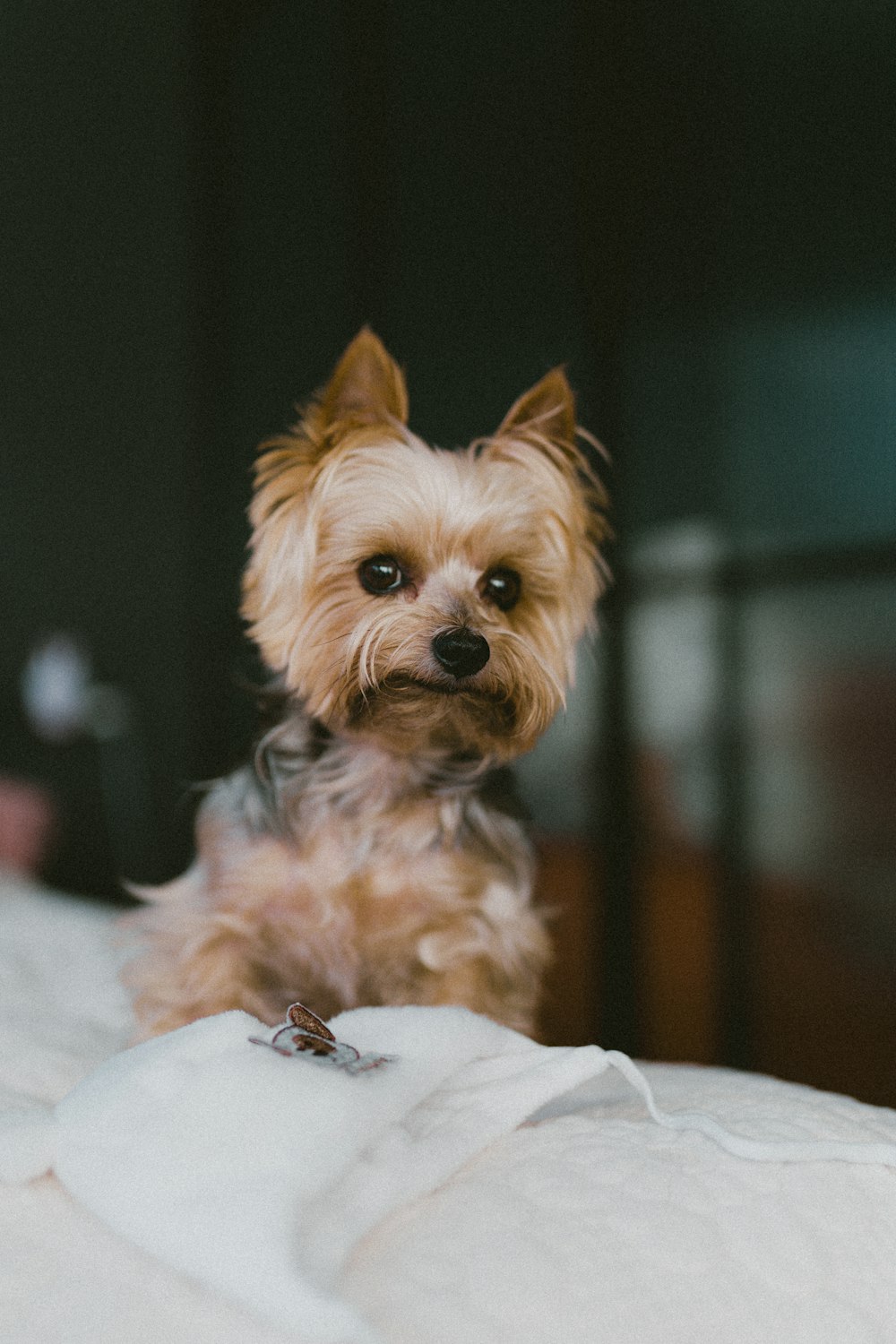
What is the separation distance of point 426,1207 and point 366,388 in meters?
0.77

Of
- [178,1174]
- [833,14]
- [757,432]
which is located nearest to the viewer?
[178,1174]

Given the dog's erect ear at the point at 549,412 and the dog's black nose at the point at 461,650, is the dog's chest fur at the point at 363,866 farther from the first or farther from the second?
the dog's erect ear at the point at 549,412

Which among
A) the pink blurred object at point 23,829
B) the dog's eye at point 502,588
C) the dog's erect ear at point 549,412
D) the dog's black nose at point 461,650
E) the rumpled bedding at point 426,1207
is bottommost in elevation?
the pink blurred object at point 23,829

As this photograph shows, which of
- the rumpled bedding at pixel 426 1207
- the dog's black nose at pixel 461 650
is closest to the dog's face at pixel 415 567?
the dog's black nose at pixel 461 650

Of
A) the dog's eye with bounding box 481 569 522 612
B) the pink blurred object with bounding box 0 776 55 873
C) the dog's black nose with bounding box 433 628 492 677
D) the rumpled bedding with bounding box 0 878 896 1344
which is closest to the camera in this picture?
the rumpled bedding with bounding box 0 878 896 1344

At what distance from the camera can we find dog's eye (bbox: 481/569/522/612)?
1.08m

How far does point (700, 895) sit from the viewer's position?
2.40 m

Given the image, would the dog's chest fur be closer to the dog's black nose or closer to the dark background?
the dog's black nose

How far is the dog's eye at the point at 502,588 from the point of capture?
108 cm

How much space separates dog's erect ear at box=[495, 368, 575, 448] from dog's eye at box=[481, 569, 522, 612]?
0.15 meters

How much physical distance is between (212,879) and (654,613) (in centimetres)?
160

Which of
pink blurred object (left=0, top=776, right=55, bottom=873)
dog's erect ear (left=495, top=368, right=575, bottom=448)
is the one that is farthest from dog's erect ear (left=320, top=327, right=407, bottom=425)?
pink blurred object (left=0, top=776, right=55, bottom=873)

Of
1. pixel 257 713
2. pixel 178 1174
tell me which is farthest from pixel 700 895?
pixel 178 1174

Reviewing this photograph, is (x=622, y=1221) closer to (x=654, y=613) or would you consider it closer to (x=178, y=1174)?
(x=178, y=1174)
